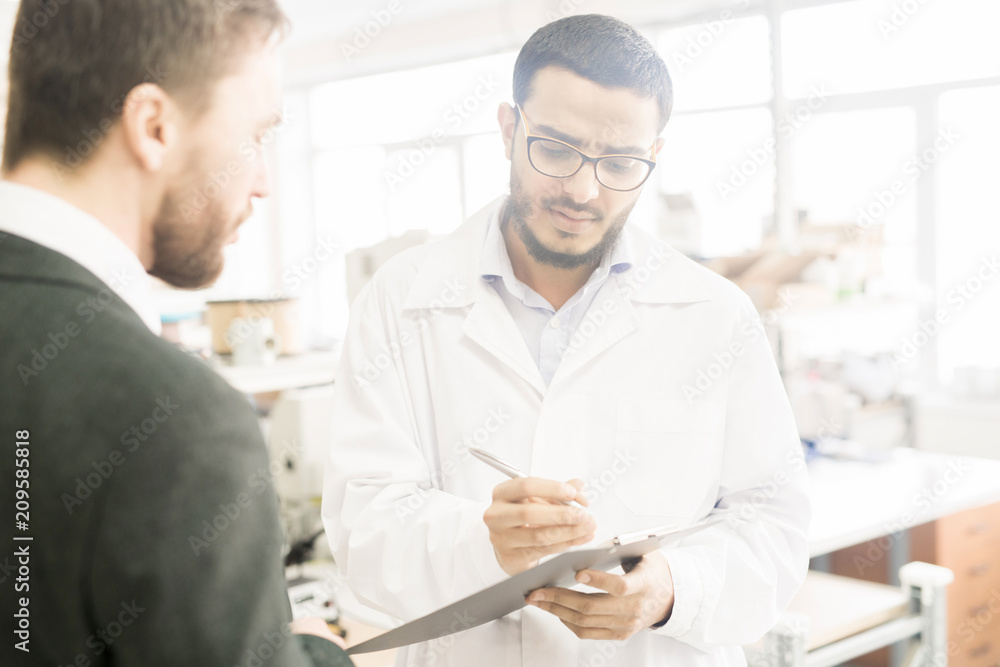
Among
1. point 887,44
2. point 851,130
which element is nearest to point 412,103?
point 851,130

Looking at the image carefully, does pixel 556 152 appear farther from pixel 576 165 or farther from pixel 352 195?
pixel 352 195

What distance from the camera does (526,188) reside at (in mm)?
1300

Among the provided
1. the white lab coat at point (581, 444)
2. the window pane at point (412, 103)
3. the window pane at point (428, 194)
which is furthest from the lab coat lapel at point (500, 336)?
the window pane at point (428, 194)

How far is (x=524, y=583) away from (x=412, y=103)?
710 cm

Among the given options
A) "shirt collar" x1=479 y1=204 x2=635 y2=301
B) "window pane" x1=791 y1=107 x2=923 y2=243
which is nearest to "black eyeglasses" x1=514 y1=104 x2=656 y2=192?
"shirt collar" x1=479 y1=204 x2=635 y2=301

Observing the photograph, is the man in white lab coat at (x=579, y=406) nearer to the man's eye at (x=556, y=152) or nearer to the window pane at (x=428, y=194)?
the man's eye at (x=556, y=152)

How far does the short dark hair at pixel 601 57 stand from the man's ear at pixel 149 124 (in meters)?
0.73

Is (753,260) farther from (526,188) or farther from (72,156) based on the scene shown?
(72,156)

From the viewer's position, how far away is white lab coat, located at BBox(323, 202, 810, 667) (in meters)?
1.17

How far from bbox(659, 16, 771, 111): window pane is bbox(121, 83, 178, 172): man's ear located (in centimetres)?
516

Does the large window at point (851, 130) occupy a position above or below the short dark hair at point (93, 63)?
above

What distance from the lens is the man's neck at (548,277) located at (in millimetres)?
1349

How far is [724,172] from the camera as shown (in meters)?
5.73

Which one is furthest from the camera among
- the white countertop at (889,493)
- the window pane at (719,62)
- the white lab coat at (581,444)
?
the window pane at (719,62)
